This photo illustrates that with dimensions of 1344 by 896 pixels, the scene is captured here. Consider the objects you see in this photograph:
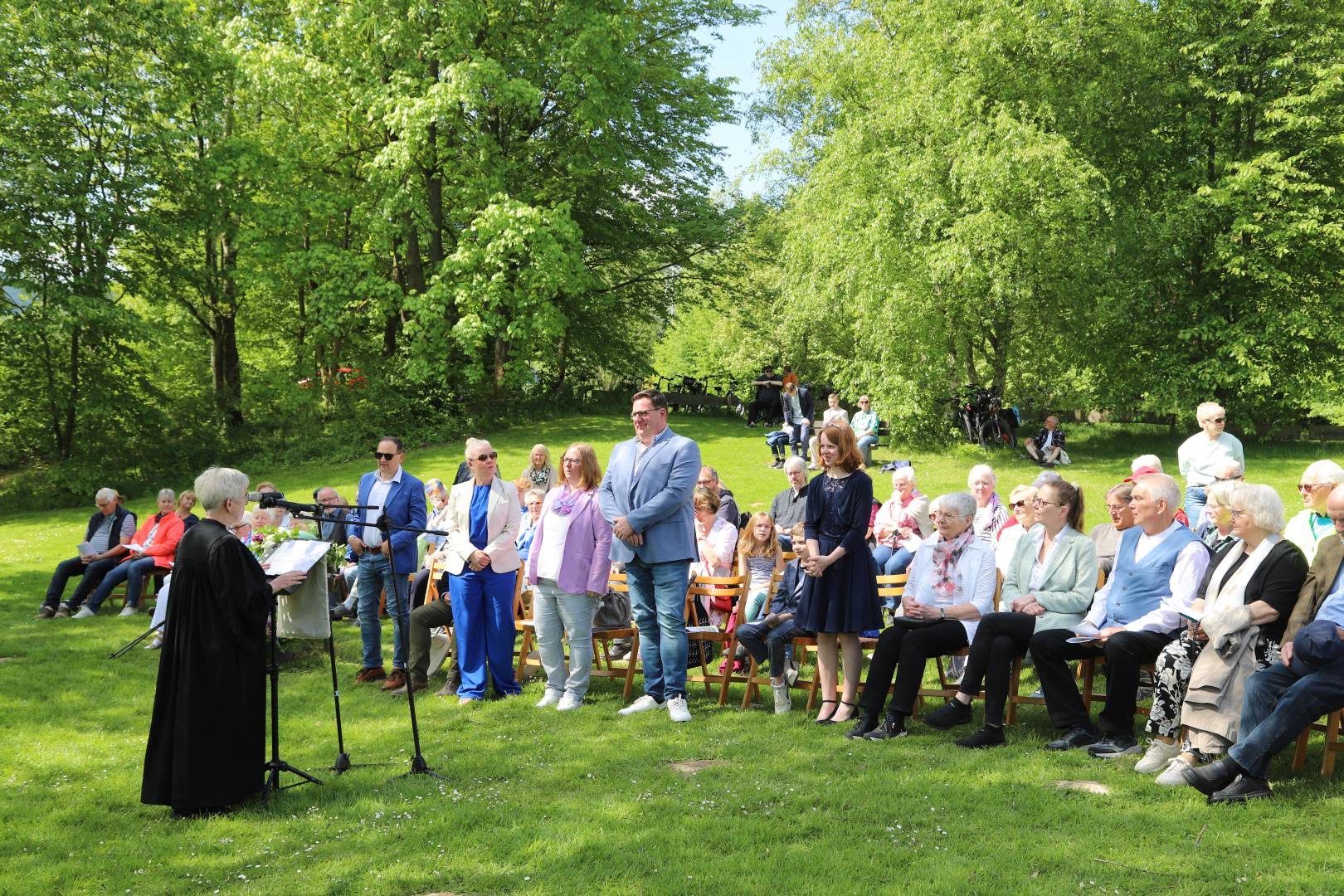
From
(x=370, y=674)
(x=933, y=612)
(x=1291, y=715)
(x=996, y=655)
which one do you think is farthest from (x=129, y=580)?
(x=1291, y=715)

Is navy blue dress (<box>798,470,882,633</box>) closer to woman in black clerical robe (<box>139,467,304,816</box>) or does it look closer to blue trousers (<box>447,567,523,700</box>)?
blue trousers (<box>447,567,523,700</box>)

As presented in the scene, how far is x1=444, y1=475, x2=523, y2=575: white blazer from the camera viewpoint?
7.49 meters

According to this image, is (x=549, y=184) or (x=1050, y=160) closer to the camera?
(x=1050, y=160)

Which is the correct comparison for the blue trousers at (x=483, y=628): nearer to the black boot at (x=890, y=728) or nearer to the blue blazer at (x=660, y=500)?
the blue blazer at (x=660, y=500)

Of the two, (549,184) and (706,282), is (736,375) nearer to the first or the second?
(706,282)

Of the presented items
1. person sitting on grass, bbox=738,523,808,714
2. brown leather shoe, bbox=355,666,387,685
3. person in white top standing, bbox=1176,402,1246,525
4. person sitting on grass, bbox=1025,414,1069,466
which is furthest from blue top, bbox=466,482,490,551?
person sitting on grass, bbox=1025,414,1069,466

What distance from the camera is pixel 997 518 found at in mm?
8852

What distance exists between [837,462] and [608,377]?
85.0 feet

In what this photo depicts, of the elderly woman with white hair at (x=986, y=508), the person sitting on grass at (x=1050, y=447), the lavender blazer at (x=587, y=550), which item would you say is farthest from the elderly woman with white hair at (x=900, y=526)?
the person sitting on grass at (x=1050, y=447)

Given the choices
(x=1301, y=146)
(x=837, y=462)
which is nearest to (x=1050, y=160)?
(x=1301, y=146)

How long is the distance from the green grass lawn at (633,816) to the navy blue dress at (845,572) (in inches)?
26.3

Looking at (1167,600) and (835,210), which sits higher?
(835,210)

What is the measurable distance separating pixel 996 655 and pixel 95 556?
963 cm

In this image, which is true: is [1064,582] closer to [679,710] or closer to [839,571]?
[839,571]
